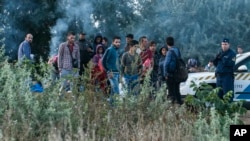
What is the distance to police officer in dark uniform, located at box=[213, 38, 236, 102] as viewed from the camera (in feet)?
38.8

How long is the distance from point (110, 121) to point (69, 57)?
4.75 m

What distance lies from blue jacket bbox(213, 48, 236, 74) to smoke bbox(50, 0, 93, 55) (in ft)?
39.6

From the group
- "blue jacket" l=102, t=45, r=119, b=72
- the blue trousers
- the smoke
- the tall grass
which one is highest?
the smoke

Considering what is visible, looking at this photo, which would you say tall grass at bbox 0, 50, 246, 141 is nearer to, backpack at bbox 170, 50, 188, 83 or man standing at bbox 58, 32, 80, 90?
man standing at bbox 58, 32, 80, 90

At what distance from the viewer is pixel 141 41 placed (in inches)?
493

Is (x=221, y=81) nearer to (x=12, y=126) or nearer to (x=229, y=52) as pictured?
(x=229, y=52)

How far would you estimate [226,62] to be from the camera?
1183 centimetres

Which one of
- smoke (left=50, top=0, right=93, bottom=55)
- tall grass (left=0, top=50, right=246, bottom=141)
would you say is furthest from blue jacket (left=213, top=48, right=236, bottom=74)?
smoke (left=50, top=0, right=93, bottom=55)

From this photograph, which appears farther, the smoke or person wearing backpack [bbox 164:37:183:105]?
the smoke

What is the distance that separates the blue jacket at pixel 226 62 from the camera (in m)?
11.8

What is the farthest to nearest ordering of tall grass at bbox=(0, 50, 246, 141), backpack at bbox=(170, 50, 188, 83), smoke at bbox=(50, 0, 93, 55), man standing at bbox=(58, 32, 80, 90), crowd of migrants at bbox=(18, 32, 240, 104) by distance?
smoke at bbox=(50, 0, 93, 55)
backpack at bbox=(170, 50, 188, 83)
man standing at bbox=(58, 32, 80, 90)
crowd of migrants at bbox=(18, 32, 240, 104)
tall grass at bbox=(0, 50, 246, 141)

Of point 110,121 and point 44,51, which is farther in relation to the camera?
point 44,51

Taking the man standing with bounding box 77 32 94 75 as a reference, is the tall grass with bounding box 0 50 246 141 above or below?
below

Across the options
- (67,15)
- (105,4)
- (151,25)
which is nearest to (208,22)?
(151,25)
